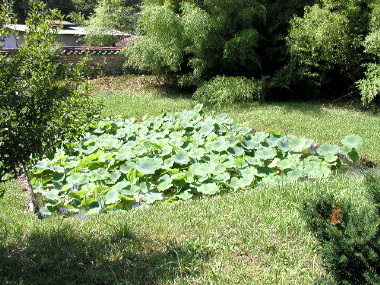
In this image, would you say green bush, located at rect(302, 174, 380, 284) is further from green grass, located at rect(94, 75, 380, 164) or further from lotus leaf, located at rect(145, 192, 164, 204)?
green grass, located at rect(94, 75, 380, 164)

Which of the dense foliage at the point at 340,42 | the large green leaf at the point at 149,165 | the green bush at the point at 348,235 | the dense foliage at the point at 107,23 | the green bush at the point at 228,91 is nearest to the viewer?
the green bush at the point at 348,235

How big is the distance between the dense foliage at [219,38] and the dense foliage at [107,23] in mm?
6168

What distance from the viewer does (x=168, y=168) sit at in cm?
614

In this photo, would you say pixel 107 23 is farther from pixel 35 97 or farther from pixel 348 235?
pixel 348 235

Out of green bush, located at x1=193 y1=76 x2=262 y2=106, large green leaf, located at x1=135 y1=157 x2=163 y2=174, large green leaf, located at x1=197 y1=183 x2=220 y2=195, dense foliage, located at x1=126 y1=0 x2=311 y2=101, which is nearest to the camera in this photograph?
large green leaf, located at x1=197 y1=183 x2=220 y2=195

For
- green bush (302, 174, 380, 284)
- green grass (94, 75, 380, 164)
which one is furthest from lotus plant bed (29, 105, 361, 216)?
green bush (302, 174, 380, 284)

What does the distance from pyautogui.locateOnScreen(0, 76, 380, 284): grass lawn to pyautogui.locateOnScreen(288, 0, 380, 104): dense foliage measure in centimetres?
710

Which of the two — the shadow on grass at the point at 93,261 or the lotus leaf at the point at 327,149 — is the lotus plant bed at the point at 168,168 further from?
the shadow on grass at the point at 93,261

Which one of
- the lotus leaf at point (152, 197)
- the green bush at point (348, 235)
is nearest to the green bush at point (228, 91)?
the lotus leaf at point (152, 197)

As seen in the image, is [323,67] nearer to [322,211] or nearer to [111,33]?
[322,211]

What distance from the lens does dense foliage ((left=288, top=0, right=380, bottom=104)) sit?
1109 centimetres

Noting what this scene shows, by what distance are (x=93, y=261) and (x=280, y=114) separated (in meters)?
8.02

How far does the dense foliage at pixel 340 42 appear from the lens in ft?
36.4

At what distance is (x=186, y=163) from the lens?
6266 mm
